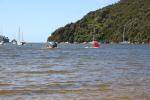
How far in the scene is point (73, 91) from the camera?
25859mm

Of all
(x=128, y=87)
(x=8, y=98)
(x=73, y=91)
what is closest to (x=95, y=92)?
(x=73, y=91)

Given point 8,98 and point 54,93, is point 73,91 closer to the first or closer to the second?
point 54,93

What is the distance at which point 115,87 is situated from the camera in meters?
27.8

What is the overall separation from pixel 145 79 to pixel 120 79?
1.65 m

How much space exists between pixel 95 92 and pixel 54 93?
2.17 meters

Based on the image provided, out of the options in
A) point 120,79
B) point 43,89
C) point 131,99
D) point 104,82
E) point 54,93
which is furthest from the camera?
point 120,79

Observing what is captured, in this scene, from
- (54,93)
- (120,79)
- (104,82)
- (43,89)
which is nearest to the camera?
(54,93)

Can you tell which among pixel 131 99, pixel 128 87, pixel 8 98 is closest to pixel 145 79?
pixel 128 87

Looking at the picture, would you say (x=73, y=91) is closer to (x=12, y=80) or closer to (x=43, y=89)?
(x=43, y=89)

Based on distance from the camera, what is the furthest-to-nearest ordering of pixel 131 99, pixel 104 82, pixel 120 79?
pixel 120 79, pixel 104 82, pixel 131 99

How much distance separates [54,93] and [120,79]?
8812 millimetres

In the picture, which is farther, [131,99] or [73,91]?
[73,91]

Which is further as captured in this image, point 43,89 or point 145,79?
point 145,79

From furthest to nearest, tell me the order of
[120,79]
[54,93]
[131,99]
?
[120,79], [54,93], [131,99]
